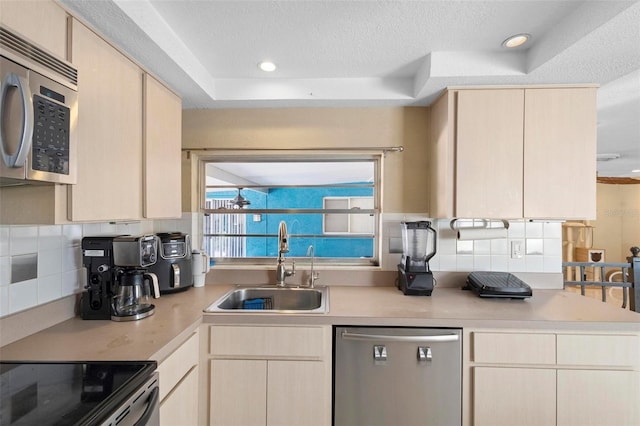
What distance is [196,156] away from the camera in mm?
2254

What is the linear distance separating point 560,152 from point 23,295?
9.11 ft

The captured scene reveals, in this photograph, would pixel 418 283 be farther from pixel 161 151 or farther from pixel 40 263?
pixel 40 263

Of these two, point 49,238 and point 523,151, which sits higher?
point 523,151

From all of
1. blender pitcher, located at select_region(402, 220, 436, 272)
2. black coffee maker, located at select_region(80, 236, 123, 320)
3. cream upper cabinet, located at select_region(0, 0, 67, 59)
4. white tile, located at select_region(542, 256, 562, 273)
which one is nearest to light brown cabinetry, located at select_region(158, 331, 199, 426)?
black coffee maker, located at select_region(80, 236, 123, 320)

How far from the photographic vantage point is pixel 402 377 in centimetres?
148

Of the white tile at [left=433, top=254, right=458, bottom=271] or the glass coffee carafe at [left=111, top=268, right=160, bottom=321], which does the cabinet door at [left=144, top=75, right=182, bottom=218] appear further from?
the white tile at [left=433, top=254, right=458, bottom=271]

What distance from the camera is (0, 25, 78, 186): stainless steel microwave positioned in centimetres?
79

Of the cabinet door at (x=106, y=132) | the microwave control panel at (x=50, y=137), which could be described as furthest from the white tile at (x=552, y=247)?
the microwave control panel at (x=50, y=137)

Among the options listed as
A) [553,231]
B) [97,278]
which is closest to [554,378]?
[553,231]

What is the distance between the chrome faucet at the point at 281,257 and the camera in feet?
6.83

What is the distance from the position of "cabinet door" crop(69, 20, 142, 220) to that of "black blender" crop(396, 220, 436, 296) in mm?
1576

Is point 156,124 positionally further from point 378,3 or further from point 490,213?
point 490,213

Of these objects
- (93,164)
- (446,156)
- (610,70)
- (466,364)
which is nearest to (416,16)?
(446,156)

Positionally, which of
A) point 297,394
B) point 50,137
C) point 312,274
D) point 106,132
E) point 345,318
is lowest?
point 297,394
